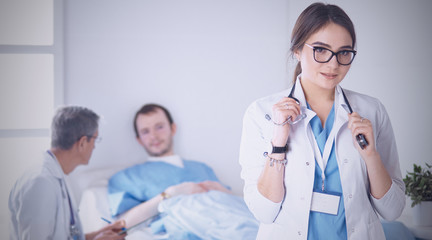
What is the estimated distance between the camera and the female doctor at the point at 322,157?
946mm

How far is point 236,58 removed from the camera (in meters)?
2.07

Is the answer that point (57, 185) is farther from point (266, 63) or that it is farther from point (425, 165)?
point (425, 165)

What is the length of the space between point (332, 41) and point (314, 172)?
1.07 feet

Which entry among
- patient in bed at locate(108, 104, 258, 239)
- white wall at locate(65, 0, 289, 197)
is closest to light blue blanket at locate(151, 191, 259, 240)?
patient in bed at locate(108, 104, 258, 239)

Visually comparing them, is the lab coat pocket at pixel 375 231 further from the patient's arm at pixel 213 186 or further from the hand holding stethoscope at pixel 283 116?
the patient's arm at pixel 213 186

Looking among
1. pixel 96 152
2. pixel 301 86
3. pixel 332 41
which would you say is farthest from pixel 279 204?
pixel 96 152

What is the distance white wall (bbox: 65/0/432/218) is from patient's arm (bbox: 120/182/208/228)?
19cm

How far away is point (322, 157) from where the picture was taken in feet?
3.25

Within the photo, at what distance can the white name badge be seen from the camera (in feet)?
3.13

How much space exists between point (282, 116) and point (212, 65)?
1.22 metres

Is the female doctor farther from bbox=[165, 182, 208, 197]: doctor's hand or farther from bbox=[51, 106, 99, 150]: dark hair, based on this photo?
bbox=[165, 182, 208, 197]: doctor's hand

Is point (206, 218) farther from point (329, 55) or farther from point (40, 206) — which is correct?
point (329, 55)

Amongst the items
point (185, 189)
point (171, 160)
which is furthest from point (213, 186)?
point (171, 160)

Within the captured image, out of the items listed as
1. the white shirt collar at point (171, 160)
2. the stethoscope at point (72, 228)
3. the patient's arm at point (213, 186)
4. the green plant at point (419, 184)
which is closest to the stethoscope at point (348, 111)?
the green plant at point (419, 184)
